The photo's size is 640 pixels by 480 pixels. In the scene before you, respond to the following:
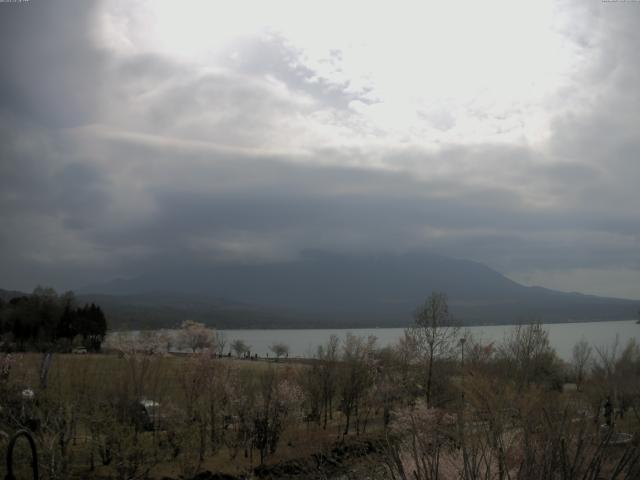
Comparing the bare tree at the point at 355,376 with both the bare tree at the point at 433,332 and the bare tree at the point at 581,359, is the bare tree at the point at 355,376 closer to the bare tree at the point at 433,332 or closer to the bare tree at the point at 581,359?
the bare tree at the point at 433,332

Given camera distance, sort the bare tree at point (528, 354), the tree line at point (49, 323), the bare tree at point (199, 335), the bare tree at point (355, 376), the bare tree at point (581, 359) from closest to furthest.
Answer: the bare tree at point (355, 376) < the bare tree at point (528, 354) < the bare tree at point (199, 335) < the bare tree at point (581, 359) < the tree line at point (49, 323)

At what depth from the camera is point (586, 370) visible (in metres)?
71.8

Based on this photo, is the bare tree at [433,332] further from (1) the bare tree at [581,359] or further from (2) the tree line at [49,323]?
(2) the tree line at [49,323]

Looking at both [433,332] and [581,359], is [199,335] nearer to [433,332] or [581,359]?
[433,332]

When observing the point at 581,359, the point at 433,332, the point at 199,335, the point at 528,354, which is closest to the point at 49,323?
the point at 199,335

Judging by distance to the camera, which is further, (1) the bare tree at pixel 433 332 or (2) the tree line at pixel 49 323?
(2) the tree line at pixel 49 323

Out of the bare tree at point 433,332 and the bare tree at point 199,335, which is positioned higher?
the bare tree at point 433,332

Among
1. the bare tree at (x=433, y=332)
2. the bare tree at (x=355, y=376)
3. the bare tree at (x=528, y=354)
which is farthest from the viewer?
the bare tree at (x=528, y=354)

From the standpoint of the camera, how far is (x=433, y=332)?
47.4 metres

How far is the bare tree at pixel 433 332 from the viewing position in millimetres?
47094

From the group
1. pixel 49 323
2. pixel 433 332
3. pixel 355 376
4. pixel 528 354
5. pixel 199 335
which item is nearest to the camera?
pixel 355 376

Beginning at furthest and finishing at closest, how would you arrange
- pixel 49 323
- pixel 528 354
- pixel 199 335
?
pixel 49 323 < pixel 199 335 < pixel 528 354

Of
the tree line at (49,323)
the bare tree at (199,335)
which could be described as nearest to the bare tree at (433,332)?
the bare tree at (199,335)

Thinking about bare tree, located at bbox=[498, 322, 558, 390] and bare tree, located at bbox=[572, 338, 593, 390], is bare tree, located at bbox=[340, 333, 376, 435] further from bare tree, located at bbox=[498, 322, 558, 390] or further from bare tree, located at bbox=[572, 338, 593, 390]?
bare tree, located at bbox=[572, 338, 593, 390]
